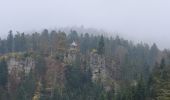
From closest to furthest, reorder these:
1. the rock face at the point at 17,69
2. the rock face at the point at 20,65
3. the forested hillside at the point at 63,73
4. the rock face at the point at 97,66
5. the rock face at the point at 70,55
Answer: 1. the forested hillside at the point at 63,73
2. the rock face at the point at 17,69
3. the rock face at the point at 20,65
4. the rock face at the point at 97,66
5. the rock face at the point at 70,55

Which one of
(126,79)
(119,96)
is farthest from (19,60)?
(119,96)

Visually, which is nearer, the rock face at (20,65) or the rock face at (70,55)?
the rock face at (20,65)

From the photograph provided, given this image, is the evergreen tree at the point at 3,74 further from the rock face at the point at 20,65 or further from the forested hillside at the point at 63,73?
the rock face at the point at 20,65

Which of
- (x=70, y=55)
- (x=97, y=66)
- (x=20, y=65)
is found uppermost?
(x=70, y=55)

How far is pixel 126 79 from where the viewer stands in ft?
601

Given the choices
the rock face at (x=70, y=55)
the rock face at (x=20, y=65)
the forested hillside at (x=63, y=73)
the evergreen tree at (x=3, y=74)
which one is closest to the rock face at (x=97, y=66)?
the forested hillside at (x=63, y=73)

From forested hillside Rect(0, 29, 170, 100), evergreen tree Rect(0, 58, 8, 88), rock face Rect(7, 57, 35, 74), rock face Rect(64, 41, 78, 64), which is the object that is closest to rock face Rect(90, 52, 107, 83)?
forested hillside Rect(0, 29, 170, 100)

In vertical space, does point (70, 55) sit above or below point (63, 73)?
above

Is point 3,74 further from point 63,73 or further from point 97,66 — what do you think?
point 97,66

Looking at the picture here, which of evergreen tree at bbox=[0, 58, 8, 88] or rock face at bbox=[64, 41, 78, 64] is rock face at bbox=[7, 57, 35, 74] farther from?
rock face at bbox=[64, 41, 78, 64]

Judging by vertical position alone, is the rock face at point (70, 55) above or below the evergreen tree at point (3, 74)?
above

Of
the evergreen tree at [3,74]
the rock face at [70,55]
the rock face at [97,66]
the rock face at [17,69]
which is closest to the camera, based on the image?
the evergreen tree at [3,74]

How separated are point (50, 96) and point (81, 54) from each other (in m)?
41.2

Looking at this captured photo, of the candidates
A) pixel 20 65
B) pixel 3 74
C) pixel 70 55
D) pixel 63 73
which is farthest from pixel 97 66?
pixel 3 74
